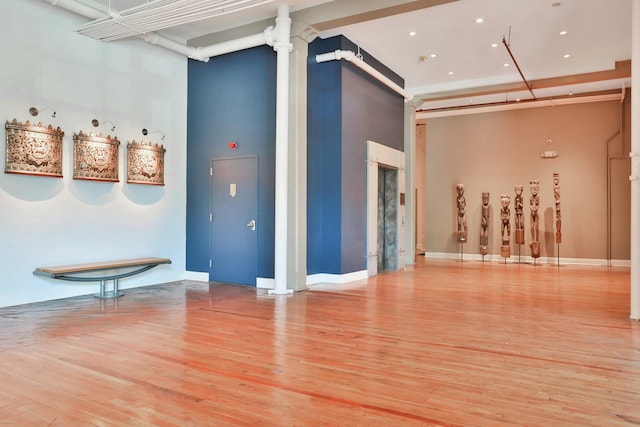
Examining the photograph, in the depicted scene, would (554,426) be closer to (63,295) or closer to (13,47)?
(63,295)

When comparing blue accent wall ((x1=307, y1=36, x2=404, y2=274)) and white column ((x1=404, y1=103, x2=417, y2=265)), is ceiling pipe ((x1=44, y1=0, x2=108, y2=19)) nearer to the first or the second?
blue accent wall ((x1=307, y1=36, x2=404, y2=274))

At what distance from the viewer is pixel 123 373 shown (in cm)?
322

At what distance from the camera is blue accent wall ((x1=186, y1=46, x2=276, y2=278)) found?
7152 millimetres

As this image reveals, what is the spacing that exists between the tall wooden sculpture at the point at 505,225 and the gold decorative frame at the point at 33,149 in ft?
32.1

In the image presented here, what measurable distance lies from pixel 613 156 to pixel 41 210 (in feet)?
38.5

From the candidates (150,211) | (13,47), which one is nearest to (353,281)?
(150,211)

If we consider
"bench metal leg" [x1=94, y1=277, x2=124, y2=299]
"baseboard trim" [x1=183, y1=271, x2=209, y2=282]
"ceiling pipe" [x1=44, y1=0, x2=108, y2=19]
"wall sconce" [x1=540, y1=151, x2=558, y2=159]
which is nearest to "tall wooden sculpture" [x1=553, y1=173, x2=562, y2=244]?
"wall sconce" [x1=540, y1=151, x2=558, y2=159]

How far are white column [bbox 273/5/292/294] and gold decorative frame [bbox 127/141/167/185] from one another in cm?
219

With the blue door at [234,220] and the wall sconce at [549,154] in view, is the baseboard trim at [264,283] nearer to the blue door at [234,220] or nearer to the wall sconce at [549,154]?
the blue door at [234,220]

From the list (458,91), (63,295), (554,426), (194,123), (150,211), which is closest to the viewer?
(554,426)

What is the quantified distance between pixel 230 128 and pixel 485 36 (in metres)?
4.61

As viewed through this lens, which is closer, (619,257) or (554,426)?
(554,426)

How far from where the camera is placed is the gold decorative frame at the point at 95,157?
6.23 m

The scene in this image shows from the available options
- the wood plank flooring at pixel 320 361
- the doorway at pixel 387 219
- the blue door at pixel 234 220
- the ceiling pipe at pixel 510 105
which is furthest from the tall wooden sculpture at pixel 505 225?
the blue door at pixel 234 220
